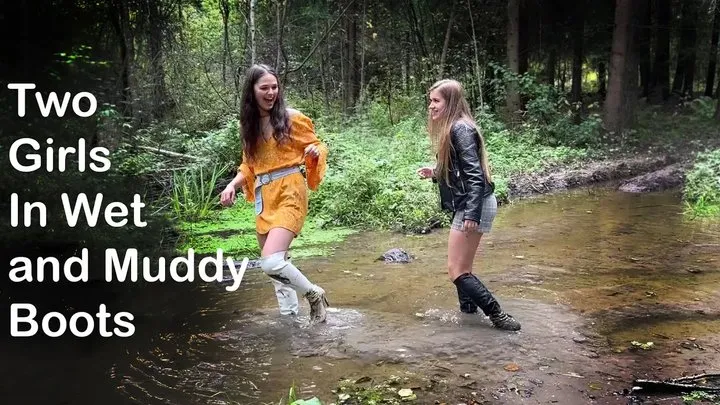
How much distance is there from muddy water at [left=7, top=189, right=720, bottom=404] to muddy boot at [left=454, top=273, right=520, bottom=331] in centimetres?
8

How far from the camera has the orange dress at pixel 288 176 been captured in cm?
498

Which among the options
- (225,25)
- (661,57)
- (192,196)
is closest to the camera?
(192,196)

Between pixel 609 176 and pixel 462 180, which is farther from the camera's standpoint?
pixel 609 176

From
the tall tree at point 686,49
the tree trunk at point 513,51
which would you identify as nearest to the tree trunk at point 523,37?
the tree trunk at point 513,51

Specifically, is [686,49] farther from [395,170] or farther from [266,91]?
[266,91]

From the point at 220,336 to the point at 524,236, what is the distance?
15.8ft

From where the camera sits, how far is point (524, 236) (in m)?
8.46

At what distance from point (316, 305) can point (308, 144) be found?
4.24ft

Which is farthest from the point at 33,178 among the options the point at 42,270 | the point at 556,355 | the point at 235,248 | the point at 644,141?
the point at 644,141

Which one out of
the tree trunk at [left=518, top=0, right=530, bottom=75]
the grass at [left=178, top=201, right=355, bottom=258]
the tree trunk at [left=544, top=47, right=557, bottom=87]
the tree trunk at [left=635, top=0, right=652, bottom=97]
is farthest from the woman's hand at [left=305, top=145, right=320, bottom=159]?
the tree trunk at [left=635, top=0, right=652, bottom=97]

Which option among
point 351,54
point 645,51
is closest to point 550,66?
point 645,51

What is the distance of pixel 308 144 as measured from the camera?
5.08 metres

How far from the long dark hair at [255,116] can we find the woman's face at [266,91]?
33mm

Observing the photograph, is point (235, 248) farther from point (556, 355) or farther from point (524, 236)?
point (556, 355)
